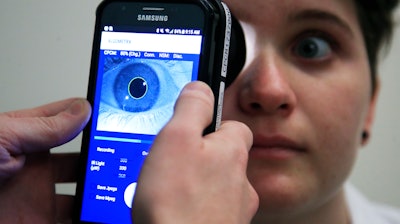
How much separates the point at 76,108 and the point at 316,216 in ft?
1.51

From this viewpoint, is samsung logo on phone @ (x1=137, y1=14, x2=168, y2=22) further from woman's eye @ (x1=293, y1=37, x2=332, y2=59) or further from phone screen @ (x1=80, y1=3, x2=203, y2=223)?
woman's eye @ (x1=293, y1=37, x2=332, y2=59)

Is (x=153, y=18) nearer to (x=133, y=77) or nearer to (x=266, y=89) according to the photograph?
(x=133, y=77)

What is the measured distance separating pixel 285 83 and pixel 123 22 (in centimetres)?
24

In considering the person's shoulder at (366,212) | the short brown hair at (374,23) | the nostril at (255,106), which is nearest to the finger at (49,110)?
the nostril at (255,106)

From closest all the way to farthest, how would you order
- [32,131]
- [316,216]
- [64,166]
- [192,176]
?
[192,176] < [32,131] < [64,166] < [316,216]

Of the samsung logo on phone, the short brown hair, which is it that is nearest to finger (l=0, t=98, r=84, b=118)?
the samsung logo on phone

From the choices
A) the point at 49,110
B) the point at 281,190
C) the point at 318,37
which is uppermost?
the point at 318,37

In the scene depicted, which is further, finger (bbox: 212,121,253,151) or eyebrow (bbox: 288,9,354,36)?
eyebrow (bbox: 288,9,354,36)

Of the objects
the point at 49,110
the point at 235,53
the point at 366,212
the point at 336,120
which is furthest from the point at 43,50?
the point at 366,212

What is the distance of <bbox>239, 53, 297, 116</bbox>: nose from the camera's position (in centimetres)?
52

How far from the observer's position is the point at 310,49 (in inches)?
24.0

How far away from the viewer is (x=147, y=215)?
296mm

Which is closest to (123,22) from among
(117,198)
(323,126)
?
(117,198)

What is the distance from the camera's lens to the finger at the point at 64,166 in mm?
536
